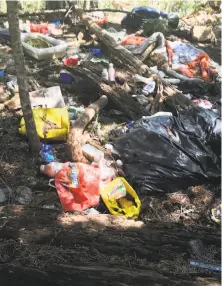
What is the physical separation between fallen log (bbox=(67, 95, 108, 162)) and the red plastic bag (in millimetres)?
230

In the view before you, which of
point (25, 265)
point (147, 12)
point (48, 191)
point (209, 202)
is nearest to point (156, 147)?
point (209, 202)

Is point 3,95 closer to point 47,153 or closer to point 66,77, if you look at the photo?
point 66,77

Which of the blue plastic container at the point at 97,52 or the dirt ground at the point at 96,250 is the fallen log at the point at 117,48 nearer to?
the blue plastic container at the point at 97,52

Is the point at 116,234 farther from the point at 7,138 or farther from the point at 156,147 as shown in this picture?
the point at 7,138

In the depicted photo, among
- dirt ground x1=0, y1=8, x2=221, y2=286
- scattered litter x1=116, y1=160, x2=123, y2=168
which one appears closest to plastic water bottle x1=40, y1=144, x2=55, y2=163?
scattered litter x1=116, y1=160, x2=123, y2=168

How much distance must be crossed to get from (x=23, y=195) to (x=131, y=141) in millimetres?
1149

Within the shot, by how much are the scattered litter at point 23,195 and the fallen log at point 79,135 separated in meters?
0.53

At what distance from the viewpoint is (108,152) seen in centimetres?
354

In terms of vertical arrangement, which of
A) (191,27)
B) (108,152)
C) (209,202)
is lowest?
(209,202)

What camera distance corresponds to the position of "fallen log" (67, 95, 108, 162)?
3383 millimetres

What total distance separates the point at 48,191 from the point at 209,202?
1.47m

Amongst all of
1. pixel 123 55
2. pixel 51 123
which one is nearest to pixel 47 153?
pixel 51 123

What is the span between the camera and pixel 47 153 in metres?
3.49

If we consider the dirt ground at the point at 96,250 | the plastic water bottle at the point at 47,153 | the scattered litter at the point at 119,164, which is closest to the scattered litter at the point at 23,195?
the plastic water bottle at the point at 47,153
